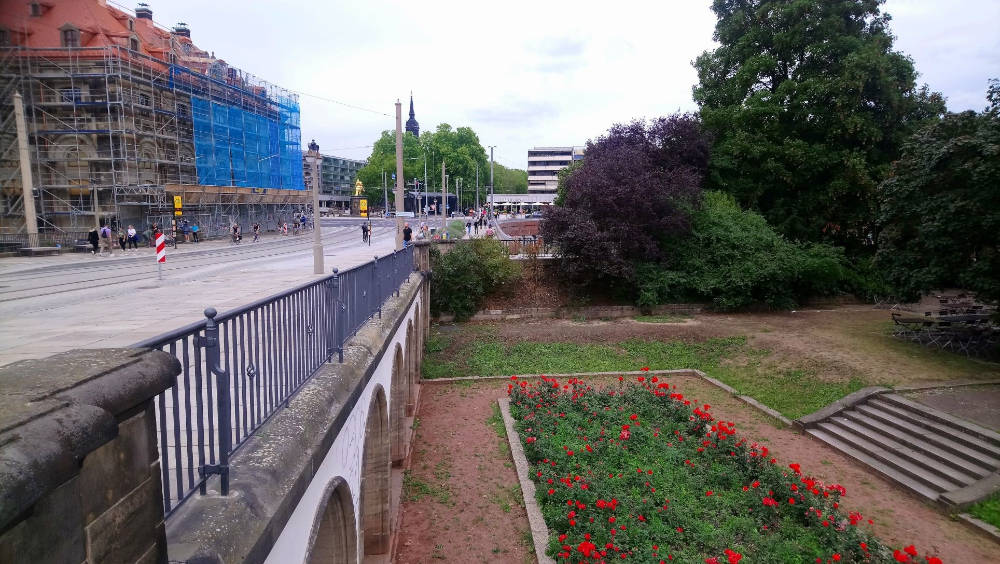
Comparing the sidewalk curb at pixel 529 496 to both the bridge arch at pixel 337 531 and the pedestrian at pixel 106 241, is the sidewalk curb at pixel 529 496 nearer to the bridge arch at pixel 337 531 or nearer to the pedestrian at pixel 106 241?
the bridge arch at pixel 337 531

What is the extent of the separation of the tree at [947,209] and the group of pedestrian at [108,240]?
1124 inches

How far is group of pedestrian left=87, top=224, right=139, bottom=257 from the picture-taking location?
24317 mm

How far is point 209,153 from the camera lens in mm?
35938

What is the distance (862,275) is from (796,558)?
2183 cm

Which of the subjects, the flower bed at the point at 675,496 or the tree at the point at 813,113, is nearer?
the flower bed at the point at 675,496

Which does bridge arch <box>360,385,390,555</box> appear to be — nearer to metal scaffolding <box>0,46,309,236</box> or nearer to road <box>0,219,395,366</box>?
road <box>0,219,395,366</box>

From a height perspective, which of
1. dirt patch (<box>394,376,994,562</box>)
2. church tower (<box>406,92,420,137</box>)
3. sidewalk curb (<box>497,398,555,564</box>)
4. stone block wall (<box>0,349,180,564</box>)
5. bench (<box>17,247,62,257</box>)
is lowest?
dirt patch (<box>394,376,994,562</box>)

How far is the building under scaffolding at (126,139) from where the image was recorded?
24.7m

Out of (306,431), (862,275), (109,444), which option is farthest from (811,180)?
(109,444)

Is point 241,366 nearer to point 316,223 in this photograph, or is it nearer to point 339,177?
point 316,223

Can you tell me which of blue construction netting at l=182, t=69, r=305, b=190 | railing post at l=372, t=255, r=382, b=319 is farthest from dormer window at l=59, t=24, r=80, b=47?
railing post at l=372, t=255, r=382, b=319

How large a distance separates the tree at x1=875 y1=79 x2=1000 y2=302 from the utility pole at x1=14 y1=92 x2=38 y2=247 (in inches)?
1061

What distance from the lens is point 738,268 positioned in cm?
2317

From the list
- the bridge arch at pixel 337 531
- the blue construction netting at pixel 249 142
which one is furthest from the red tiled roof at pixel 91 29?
the bridge arch at pixel 337 531
